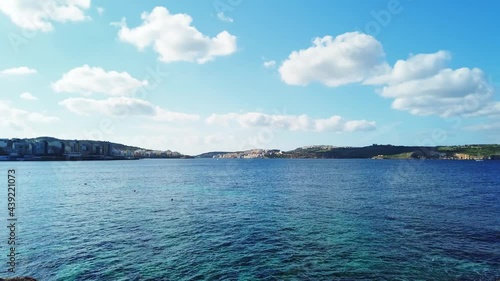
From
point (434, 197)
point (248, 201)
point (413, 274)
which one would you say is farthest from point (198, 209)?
point (434, 197)

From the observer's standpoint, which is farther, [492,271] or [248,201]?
[248,201]

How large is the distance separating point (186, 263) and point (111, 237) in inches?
670

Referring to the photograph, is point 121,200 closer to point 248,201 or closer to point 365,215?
point 248,201

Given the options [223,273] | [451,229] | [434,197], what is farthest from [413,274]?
[434,197]

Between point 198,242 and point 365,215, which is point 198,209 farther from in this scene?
point 365,215

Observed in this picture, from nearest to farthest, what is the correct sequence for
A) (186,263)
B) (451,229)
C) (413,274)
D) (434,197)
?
(413,274), (186,263), (451,229), (434,197)

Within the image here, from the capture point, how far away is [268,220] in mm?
55000

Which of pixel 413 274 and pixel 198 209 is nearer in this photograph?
pixel 413 274

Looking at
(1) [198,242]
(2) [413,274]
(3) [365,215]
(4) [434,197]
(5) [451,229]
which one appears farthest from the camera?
(4) [434,197]

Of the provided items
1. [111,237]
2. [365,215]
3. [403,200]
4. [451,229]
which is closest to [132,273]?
[111,237]

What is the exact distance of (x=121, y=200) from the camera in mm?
78625

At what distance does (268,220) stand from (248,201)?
22735mm

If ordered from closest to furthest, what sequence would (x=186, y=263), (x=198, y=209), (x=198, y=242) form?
1. (x=186, y=263)
2. (x=198, y=242)
3. (x=198, y=209)

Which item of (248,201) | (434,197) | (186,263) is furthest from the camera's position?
(434,197)
